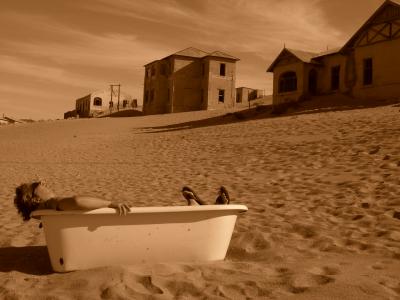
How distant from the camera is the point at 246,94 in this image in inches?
2393

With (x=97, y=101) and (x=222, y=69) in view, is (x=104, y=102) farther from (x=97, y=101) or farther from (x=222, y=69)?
A: (x=222, y=69)

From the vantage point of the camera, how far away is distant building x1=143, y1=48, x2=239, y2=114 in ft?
145

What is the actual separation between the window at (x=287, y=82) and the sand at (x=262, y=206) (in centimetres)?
1476

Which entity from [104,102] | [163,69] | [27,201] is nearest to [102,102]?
[104,102]

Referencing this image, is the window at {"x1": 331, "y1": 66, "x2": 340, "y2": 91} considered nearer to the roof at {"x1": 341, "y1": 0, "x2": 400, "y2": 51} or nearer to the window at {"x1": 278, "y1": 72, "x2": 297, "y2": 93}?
the window at {"x1": 278, "y1": 72, "x2": 297, "y2": 93}

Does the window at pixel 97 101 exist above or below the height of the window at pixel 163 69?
below

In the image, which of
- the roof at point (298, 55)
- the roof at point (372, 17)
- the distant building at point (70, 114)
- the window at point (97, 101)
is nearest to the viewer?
the roof at point (372, 17)

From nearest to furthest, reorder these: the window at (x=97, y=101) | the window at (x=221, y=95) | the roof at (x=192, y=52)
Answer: the window at (x=221, y=95) → the roof at (x=192, y=52) → the window at (x=97, y=101)

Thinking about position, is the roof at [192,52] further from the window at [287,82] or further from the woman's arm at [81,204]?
the woman's arm at [81,204]

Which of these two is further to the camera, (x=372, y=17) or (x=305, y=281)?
(x=372, y=17)

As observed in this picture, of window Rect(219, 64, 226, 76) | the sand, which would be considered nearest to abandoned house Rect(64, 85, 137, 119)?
window Rect(219, 64, 226, 76)

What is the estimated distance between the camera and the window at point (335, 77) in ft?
96.0

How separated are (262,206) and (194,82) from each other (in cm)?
3882

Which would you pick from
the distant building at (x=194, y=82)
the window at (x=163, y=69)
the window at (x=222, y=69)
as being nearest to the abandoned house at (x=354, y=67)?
the distant building at (x=194, y=82)
